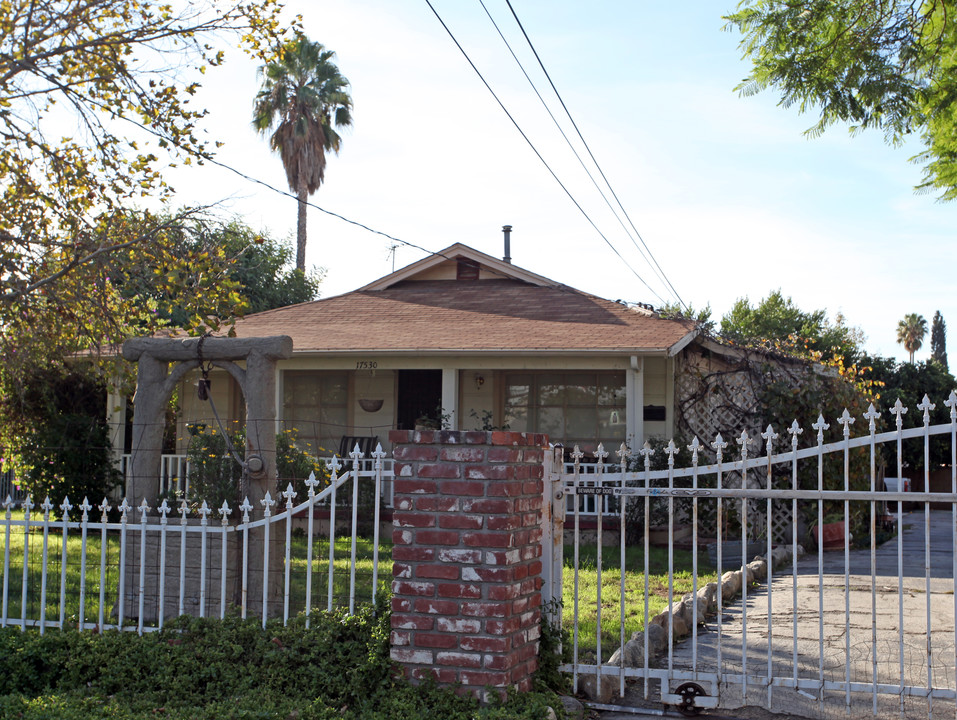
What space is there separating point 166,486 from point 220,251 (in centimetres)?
493

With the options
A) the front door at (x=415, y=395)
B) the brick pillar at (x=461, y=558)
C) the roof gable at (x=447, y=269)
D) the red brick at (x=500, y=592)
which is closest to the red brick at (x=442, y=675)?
the brick pillar at (x=461, y=558)

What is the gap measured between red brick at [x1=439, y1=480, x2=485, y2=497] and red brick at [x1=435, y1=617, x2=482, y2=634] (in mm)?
594

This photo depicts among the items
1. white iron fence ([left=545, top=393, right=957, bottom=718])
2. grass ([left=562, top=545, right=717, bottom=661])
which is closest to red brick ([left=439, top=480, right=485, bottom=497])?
white iron fence ([left=545, top=393, right=957, bottom=718])

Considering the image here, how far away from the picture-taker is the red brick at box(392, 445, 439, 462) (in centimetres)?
444

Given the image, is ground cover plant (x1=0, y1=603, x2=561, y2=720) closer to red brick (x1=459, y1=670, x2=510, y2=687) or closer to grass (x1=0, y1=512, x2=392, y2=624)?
red brick (x1=459, y1=670, x2=510, y2=687)

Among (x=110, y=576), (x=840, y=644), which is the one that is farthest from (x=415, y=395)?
(x=840, y=644)

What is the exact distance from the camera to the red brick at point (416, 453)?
14.6 feet

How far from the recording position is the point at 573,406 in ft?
46.8

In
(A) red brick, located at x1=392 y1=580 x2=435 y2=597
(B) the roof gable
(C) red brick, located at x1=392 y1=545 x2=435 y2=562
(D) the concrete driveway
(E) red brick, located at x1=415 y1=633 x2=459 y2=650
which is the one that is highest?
(B) the roof gable

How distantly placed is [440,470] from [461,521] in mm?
264

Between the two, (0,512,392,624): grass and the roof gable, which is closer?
(0,512,392,624): grass

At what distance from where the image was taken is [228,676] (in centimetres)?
477

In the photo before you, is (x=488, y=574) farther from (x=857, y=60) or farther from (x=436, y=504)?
(x=857, y=60)

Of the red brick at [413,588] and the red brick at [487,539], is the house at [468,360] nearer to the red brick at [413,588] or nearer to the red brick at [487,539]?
the red brick at [413,588]
